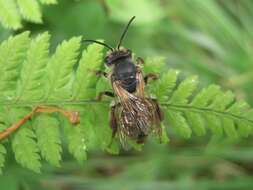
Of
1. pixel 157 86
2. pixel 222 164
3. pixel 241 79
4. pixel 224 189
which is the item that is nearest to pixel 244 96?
pixel 241 79

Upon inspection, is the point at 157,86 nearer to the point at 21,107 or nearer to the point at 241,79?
the point at 21,107

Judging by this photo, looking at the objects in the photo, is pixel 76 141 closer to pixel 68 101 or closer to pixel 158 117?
pixel 68 101

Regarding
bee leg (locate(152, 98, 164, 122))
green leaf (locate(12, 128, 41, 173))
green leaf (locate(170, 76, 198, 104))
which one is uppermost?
green leaf (locate(170, 76, 198, 104))

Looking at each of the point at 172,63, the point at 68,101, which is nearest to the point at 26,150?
the point at 68,101

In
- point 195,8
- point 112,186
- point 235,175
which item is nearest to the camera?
point 112,186

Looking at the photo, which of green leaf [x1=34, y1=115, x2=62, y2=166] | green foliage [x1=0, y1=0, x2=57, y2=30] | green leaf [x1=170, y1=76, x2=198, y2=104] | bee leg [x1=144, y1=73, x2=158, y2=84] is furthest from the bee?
green foliage [x1=0, y1=0, x2=57, y2=30]

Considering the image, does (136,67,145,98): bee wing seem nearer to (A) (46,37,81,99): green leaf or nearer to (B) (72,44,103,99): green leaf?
(B) (72,44,103,99): green leaf
